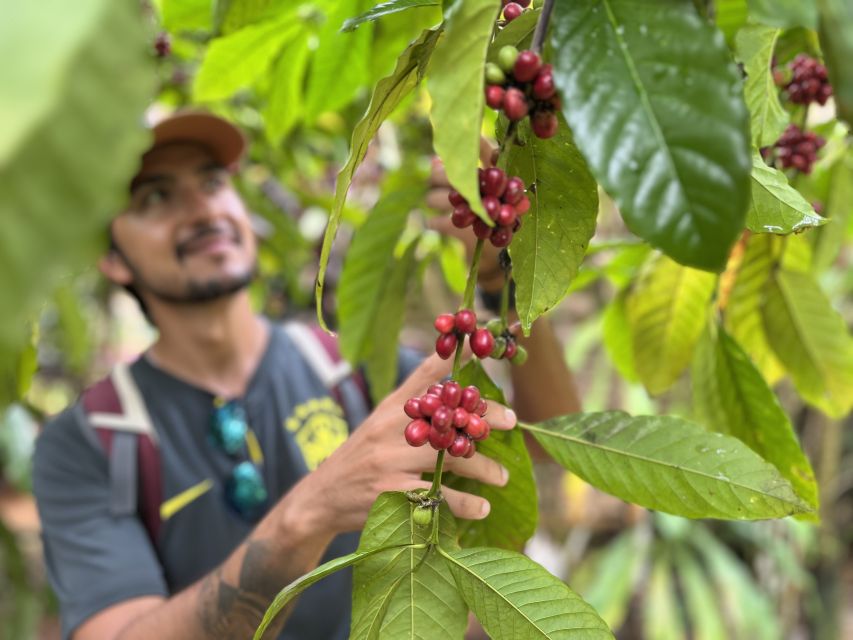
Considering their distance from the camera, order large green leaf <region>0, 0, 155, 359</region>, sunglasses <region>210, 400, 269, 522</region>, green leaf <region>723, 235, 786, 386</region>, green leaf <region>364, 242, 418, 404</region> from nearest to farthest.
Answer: large green leaf <region>0, 0, 155, 359</region> < green leaf <region>723, 235, 786, 386</region> < green leaf <region>364, 242, 418, 404</region> < sunglasses <region>210, 400, 269, 522</region>

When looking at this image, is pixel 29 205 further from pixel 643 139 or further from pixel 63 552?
pixel 63 552

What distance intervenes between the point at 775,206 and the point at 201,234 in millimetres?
1143

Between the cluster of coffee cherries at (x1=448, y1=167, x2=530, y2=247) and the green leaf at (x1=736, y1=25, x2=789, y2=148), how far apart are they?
212 mm

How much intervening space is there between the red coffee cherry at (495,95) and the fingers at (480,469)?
260mm

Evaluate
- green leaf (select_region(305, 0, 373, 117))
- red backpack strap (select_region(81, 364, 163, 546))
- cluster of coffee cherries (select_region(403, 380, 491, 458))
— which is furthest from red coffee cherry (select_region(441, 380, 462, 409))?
red backpack strap (select_region(81, 364, 163, 546))

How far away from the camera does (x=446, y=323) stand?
487 mm

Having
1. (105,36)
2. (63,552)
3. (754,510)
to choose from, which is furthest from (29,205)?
(63,552)

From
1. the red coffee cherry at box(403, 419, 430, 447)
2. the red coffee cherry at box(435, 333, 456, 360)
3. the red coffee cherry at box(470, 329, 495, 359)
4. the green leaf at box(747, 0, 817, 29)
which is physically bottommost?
the red coffee cherry at box(403, 419, 430, 447)

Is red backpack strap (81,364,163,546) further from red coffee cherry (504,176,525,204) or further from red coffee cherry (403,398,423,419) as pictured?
red coffee cherry (504,176,525,204)

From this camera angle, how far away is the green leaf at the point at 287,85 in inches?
42.0

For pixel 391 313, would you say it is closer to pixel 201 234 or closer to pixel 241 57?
pixel 241 57

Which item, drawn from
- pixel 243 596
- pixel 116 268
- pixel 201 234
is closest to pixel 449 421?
pixel 243 596

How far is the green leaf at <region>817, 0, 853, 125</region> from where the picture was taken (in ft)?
0.98

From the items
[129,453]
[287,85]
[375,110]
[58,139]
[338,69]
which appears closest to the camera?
[58,139]
